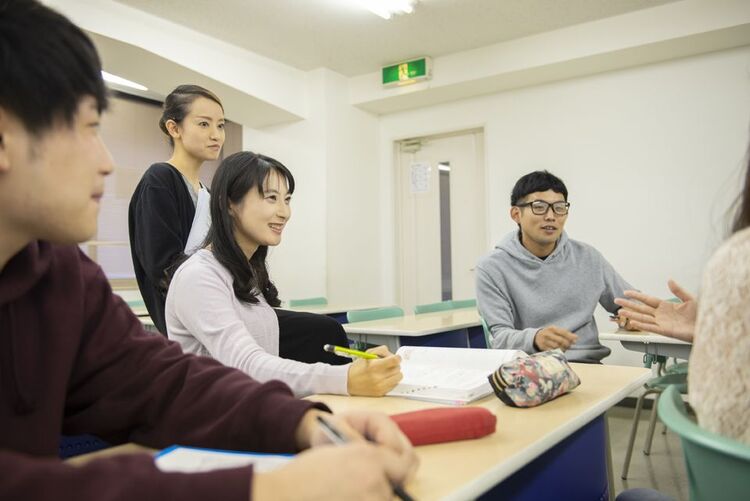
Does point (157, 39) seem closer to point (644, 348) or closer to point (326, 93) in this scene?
point (326, 93)

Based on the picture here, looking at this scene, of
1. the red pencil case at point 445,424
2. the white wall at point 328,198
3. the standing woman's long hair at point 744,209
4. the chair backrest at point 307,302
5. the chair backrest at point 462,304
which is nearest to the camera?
the standing woman's long hair at point 744,209

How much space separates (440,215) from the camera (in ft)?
19.2

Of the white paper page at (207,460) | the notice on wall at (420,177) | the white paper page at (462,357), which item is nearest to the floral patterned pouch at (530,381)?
the white paper page at (462,357)

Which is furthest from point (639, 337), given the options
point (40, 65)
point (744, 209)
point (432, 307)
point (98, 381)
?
point (40, 65)

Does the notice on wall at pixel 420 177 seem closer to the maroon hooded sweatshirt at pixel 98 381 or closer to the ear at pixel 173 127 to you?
the ear at pixel 173 127

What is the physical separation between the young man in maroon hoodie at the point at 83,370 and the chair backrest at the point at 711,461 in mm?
313

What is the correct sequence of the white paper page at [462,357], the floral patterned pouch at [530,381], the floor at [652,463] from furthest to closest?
the floor at [652,463]
the white paper page at [462,357]
the floral patterned pouch at [530,381]

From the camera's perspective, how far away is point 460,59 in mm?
5059

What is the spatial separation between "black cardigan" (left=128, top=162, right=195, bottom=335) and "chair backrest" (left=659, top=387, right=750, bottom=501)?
1671 millimetres

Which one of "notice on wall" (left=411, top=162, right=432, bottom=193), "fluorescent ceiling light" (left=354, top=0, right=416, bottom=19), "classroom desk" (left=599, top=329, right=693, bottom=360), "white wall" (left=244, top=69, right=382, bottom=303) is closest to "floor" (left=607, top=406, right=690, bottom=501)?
"classroom desk" (left=599, top=329, right=693, bottom=360)

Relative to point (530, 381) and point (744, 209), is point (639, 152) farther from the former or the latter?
point (744, 209)

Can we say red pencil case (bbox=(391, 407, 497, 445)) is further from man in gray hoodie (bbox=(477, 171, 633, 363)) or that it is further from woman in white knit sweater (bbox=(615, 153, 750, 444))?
man in gray hoodie (bbox=(477, 171, 633, 363))

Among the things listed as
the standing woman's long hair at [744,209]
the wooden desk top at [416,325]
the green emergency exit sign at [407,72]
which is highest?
the green emergency exit sign at [407,72]

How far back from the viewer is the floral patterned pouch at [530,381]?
1.06 metres
